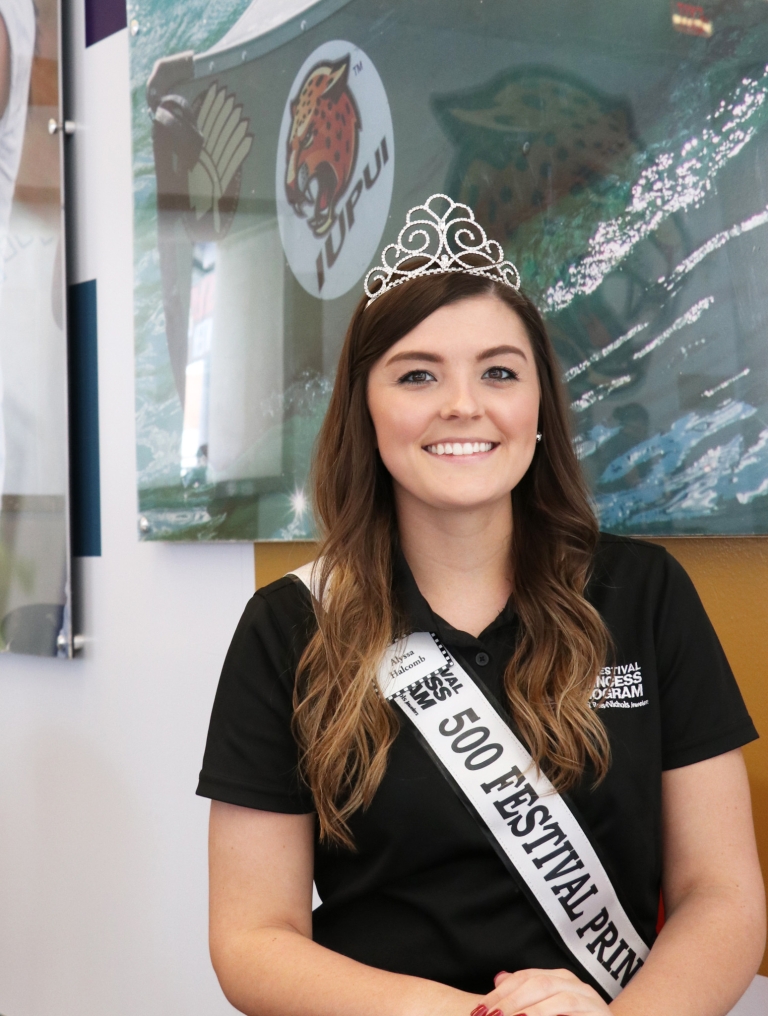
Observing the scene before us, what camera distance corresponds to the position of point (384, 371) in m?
1.35

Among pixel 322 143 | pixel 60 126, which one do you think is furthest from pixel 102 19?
pixel 322 143

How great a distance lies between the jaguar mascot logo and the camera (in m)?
1.85

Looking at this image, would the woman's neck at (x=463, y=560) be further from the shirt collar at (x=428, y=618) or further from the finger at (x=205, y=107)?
the finger at (x=205, y=107)

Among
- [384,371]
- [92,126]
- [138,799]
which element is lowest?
[138,799]

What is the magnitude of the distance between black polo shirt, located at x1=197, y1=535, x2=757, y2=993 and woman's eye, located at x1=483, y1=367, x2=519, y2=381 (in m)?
0.27

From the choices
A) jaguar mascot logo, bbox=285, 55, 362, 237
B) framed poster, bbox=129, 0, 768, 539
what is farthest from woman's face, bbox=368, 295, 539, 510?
jaguar mascot logo, bbox=285, 55, 362, 237

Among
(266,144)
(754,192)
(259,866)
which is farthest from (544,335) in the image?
(266,144)

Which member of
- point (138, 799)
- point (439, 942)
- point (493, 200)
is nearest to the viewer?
point (439, 942)

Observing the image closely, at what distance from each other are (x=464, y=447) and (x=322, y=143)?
2.72 feet

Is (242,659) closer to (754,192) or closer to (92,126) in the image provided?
(754,192)

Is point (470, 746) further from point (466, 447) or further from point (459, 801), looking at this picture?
point (466, 447)

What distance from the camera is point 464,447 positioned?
4.29 ft

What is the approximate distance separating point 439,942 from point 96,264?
1.76 meters

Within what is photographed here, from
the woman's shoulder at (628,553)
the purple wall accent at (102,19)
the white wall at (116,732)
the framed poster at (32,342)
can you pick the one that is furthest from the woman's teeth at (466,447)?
the purple wall accent at (102,19)
